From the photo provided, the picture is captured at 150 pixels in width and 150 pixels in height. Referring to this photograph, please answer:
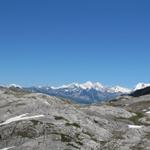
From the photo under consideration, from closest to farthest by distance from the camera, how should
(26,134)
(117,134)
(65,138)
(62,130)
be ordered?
(65,138), (26,134), (62,130), (117,134)

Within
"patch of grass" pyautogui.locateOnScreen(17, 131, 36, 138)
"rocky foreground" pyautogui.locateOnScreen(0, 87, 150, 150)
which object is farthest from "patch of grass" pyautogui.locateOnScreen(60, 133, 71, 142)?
"patch of grass" pyautogui.locateOnScreen(17, 131, 36, 138)

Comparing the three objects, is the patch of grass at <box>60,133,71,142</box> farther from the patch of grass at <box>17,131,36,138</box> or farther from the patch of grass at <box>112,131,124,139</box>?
the patch of grass at <box>112,131,124,139</box>

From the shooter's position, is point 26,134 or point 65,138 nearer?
point 65,138

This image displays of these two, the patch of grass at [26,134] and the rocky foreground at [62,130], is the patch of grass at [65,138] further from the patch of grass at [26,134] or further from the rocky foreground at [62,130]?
the patch of grass at [26,134]

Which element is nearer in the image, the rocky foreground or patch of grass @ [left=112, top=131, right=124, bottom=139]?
the rocky foreground

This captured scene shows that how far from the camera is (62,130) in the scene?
6531cm

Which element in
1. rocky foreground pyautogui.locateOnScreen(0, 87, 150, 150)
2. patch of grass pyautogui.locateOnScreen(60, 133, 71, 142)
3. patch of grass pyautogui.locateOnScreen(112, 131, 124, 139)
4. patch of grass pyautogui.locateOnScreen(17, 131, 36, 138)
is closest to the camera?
rocky foreground pyautogui.locateOnScreen(0, 87, 150, 150)

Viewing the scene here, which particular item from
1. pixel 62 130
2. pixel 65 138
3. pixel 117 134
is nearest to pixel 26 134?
pixel 62 130

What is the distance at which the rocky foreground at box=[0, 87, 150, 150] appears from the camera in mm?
61500

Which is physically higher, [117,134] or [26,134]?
[117,134]

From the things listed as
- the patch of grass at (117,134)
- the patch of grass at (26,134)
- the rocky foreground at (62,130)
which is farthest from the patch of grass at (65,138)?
the patch of grass at (117,134)

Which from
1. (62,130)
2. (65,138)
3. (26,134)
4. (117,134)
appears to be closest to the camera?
(65,138)

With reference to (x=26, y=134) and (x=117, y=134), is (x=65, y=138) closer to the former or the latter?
(x=26, y=134)

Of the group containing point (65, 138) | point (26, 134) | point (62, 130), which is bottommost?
point (65, 138)
